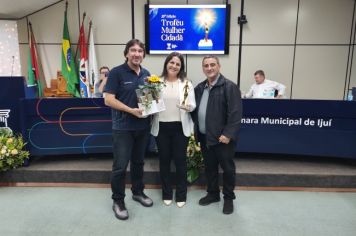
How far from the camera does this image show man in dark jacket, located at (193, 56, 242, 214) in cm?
230

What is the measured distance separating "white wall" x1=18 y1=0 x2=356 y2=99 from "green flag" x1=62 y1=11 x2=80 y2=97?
21 centimetres

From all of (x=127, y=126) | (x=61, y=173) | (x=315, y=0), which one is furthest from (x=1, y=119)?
(x=315, y=0)

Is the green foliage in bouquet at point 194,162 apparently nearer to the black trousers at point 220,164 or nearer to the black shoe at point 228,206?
the black trousers at point 220,164

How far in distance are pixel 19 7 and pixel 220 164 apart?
4553 mm

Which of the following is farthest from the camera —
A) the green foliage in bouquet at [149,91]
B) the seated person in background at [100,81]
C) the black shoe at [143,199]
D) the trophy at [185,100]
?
the seated person in background at [100,81]

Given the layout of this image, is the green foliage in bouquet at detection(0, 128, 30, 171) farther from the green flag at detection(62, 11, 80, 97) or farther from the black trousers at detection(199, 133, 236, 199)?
the green flag at detection(62, 11, 80, 97)

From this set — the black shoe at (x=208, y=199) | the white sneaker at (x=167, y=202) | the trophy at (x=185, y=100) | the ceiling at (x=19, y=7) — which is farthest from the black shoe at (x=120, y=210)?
the ceiling at (x=19, y=7)

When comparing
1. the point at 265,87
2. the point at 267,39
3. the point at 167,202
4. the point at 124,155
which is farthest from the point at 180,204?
the point at 267,39

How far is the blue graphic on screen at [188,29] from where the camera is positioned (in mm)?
5156

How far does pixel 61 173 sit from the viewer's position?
2975 mm

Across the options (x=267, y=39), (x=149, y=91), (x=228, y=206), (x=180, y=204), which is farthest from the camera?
(x=267, y=39)

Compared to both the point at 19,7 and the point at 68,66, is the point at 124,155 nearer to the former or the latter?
the point at 68,66

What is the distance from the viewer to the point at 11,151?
282 cm

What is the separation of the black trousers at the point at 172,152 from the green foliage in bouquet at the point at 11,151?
1.56 m
